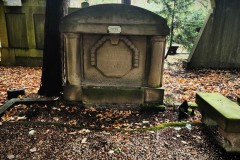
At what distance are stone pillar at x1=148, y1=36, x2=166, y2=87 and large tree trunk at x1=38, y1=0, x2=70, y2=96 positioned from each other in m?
2.37

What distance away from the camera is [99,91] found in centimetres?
522

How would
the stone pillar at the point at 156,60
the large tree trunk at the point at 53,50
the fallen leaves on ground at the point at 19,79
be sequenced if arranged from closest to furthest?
the stone pillar at the point at 156,60 < the large tree trunk at the point at 53,50 < the fallen leaves on ground at the point at 19,79

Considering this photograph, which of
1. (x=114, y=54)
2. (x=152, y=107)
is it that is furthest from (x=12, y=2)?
(x=152, y=107)

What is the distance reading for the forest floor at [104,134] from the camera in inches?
137

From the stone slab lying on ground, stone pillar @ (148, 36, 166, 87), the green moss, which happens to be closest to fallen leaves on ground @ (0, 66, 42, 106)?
the green moss

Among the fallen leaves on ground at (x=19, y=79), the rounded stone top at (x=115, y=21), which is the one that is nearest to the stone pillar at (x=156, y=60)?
the rounded stone top at (x=115, y=21)

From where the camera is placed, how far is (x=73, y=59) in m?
5.06

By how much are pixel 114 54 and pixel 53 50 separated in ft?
5.29

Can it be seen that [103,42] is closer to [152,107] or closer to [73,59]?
[73,59]

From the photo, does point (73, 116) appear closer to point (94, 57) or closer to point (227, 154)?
point (94, 57)

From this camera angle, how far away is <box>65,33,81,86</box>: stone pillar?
4.96m

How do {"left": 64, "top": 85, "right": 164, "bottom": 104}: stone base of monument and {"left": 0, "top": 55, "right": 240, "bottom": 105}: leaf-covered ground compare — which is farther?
{"left": 0, "top": 55, "right": 240, "bottom": 105}: leaf-covered ground

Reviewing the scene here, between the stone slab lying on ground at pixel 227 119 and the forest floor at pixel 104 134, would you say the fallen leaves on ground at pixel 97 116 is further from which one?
the stone slab lying on ground at pixel 227 119

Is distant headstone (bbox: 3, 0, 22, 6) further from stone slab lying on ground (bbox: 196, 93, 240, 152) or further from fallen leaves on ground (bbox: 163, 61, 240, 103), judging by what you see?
stone slab lying on ground (bbox: 196, 93, 240, 152)
